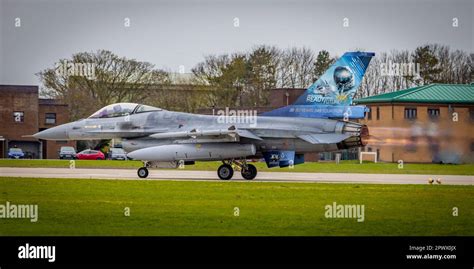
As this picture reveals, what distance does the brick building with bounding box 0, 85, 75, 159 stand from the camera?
75188 millimetres

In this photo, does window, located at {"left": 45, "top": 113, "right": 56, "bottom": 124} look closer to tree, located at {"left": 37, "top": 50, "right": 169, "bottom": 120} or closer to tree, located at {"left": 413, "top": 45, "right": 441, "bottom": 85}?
tree, located at {"left": 37, "top": 50, "right": 169, "bottom": 120}

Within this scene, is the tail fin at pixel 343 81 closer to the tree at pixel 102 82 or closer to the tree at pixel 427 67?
the tree at pixel 427 67

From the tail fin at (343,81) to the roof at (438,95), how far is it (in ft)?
16.1

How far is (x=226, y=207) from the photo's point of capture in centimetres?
2548

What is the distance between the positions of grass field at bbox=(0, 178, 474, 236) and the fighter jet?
247 centimetres

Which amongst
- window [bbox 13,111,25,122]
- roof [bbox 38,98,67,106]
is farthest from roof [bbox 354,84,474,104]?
roof [bbox 38,98,67,106]

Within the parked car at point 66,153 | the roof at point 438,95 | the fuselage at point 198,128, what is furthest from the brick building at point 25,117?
the roof at point 438,95

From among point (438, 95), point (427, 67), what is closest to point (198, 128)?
Answer: point (438, 95)

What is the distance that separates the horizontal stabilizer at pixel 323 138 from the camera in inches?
1446

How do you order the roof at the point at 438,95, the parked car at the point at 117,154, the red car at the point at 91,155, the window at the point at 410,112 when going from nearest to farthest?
the window at the point at 410,112 → the roof at the point at 438,95 → the red car at the point at 91,155 → the parked car at the point at 117,154

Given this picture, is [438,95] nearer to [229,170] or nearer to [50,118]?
[229,170]

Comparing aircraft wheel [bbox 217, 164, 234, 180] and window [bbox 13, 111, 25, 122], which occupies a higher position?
window [bbox 13, 111, 25, 122]

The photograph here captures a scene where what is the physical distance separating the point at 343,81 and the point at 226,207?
13.3 meters
